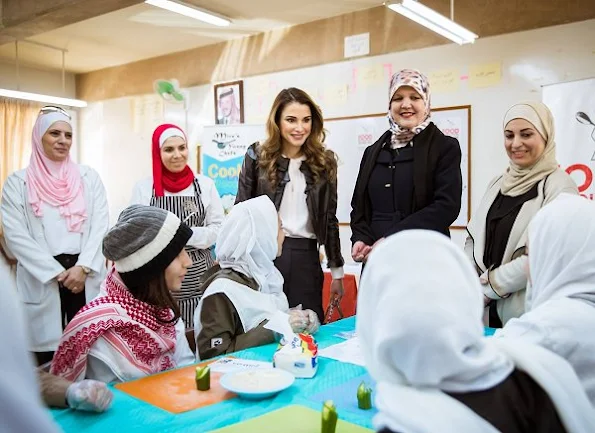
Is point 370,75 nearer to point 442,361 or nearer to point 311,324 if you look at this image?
point 311,324

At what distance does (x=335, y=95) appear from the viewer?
5.20 metres

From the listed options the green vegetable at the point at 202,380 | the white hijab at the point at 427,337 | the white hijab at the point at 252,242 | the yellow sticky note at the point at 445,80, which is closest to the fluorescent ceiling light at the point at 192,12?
the yellow sticky note at the point at 445,80

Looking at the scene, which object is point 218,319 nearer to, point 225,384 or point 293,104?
point 225,384

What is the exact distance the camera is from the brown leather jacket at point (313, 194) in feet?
8.98

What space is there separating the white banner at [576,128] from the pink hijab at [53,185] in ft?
10.6

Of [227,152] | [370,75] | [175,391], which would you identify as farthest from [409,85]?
[227,152]

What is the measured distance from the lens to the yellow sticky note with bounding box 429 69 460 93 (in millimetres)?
4477

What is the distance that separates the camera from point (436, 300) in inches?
31.8

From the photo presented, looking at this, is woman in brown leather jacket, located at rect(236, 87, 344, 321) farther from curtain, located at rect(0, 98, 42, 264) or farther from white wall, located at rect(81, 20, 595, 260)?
curtain, located at rect(0, 98, 42, 264)

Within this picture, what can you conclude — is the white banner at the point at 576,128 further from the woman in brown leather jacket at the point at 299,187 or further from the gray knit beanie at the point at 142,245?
the gray knit beanie at the point at 142,245

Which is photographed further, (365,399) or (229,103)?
(229,103)

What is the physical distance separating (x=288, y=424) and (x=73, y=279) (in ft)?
6.82

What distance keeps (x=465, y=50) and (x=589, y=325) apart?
3663 mm

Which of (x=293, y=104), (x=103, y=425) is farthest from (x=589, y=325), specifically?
(x=293, y=104)
